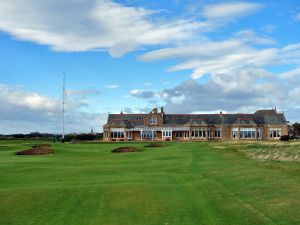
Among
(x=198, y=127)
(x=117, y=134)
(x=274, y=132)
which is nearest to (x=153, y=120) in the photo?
(x=117, y=134)

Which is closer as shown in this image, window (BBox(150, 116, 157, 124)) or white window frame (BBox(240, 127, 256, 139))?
white window frame (BBox(240, 127, 256, 139))

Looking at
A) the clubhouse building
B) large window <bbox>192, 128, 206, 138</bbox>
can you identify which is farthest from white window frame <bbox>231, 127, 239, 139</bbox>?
large window <bbox>192, 128, 206, 138</bbox>

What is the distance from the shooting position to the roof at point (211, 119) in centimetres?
11538

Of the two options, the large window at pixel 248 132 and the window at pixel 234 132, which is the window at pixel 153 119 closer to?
the window at pixel 234 132

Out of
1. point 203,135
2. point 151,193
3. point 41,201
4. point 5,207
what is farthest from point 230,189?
point 203,135

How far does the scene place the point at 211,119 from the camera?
385 ft

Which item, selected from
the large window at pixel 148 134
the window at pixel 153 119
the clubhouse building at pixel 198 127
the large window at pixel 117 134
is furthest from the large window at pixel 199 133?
the large window at pixel 117 134

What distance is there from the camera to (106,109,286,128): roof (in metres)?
115

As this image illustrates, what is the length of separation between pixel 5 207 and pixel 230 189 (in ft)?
30.4

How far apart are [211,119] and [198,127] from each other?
15.3 feet

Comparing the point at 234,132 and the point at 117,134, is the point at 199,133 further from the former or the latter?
the point at 117,134

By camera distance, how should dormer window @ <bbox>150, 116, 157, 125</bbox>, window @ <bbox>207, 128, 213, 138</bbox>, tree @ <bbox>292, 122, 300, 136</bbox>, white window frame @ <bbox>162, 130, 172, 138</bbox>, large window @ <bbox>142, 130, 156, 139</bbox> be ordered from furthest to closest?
dormer window @ <bbox>150, 116, 157, 125</bbox>, tree @ <bbox>292, 122, 300, 136</bbox>, large window @ <bbox>142, 130, 156, 139</bbox>, white window frame @ <bbox>162, 130, 172, 138</bbox>, window @ <bbox>207, 128, 213, 138</bbox>

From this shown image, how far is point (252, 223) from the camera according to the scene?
512 inches

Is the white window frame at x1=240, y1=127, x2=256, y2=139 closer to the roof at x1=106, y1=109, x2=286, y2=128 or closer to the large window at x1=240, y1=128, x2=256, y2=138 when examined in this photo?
the large window at x1=240, y1=128, x2=256, y2=138
